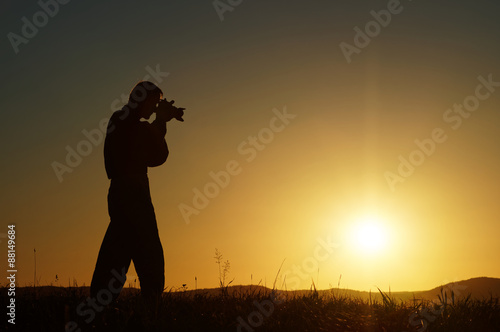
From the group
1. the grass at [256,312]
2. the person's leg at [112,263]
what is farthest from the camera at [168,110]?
the grass at [256,312]

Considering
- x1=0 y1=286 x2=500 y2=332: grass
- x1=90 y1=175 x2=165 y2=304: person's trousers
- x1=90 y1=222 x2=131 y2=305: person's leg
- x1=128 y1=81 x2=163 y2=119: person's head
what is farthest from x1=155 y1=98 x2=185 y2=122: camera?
x1=0 y1=286 x2=500 y2=332: grass

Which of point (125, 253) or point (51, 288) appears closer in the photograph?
point (125, 253)

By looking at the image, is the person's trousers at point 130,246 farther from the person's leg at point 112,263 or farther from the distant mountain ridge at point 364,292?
the distant mountain ridge at point 364,292

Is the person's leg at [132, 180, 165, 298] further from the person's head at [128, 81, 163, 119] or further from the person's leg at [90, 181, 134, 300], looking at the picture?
the person's head at [128, 81, 163, 119]

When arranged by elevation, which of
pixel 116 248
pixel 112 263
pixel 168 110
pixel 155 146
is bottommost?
pixel 112 263

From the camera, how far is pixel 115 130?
272 inches

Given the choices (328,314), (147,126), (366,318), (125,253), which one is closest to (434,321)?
(366,318)

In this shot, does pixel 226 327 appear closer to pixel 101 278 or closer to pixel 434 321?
pixel 101 278

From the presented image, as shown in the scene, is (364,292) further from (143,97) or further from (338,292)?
(143,97)

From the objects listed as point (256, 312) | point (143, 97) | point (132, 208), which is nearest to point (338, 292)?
point (256, 312)

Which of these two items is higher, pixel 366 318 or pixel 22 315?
pixel 22 315

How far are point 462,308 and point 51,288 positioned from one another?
19.0ft

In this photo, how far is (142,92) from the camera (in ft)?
22.7

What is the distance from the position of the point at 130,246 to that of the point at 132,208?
19.0 inches
